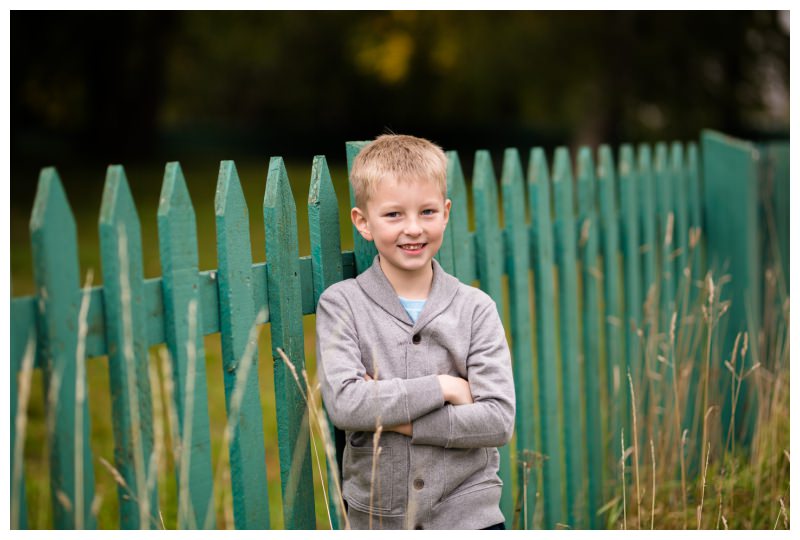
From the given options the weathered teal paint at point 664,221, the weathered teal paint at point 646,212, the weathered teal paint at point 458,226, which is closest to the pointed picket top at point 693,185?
the weathered teal paint at point 664,221

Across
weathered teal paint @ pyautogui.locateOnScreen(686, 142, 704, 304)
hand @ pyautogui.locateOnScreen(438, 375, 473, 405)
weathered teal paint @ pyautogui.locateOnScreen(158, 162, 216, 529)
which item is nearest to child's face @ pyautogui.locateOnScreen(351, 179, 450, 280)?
hand @ pyautogui.locateOnScreen(438, 375, 473, 405)

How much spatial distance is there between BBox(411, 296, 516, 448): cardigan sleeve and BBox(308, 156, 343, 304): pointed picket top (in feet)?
1.40

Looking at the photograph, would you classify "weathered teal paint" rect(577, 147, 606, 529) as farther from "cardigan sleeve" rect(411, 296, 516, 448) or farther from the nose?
the nose

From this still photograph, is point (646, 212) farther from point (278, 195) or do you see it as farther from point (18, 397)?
point (18, 397)

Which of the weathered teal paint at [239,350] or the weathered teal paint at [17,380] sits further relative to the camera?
the weathered teal paint at [239,350]

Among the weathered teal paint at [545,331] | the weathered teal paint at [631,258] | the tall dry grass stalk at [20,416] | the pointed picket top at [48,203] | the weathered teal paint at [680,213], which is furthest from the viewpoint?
the weathered teal paint at [680,213]

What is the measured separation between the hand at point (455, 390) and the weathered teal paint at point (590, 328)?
5.24 ft

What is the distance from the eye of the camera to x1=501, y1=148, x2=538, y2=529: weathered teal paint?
294 cm

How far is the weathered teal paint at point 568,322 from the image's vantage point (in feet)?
10.8

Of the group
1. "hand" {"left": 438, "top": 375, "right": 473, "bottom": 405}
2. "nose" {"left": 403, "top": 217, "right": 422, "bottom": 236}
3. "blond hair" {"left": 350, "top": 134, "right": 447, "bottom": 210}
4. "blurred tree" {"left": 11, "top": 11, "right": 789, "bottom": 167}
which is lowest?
"hand" {"left": 438, "top": 375, "right": 473, "bottom": 405}

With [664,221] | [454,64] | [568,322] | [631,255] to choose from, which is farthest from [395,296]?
[454,64]

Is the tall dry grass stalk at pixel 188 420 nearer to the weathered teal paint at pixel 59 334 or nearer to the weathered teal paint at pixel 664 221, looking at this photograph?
the weathered teal paint at pixel 59 334

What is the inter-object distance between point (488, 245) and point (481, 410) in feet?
3.08
